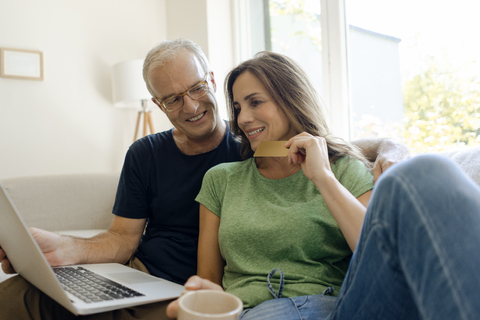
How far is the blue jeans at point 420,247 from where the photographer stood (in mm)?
503

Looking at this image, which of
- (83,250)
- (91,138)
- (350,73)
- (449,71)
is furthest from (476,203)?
(91,138)

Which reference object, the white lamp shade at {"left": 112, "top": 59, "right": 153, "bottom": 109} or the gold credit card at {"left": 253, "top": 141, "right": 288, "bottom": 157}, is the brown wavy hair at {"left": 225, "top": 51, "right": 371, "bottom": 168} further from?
the white lamp shade at {"left": 112, "top": 59, "right": 153, "bottom": 109}

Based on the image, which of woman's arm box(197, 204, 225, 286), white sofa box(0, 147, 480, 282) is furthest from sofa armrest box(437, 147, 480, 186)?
white sofa box(0, 147, 480, 282)

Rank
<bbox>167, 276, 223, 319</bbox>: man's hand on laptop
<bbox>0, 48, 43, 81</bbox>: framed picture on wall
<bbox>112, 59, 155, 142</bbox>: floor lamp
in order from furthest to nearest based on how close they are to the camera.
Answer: <bbox>112, 59, 155, 142</bbox>: floor lamp
<bbox>0, 48, 43, 81</bbox>: framed picture on wall
<bbox>167, 276, 223, 319</bbox>: man's hand on laptop

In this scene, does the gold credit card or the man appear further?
the man

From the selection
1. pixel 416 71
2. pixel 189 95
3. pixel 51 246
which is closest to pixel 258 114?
pixel 189 95

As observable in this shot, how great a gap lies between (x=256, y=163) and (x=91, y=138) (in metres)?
2.24

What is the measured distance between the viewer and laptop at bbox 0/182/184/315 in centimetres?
75

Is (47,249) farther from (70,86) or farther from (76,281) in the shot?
(70,86)

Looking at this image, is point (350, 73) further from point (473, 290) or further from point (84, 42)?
point (84, 42)

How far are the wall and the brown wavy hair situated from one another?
215 centimetres

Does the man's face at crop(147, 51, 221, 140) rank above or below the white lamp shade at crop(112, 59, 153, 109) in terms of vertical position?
below

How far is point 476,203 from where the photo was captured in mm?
521

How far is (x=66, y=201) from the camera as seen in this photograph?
2.01 meters
